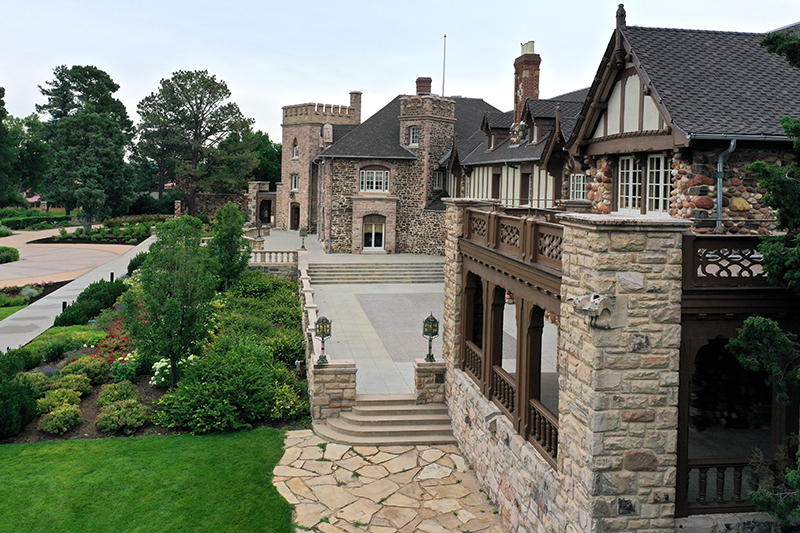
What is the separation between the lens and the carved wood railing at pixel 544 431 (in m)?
9.28

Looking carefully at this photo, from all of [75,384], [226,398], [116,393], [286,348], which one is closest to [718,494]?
[226,398]

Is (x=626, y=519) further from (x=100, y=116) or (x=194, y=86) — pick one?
(x=100, y=116)

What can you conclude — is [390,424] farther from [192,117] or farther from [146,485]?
[192,117]

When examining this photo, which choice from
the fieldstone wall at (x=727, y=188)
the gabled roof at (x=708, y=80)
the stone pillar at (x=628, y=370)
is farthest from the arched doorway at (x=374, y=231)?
the stone pillar at (x=628, y=370)

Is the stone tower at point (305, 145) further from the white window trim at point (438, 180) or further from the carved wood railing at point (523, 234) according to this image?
the carved wood railing at point (523, 234)

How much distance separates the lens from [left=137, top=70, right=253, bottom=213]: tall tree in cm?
5712

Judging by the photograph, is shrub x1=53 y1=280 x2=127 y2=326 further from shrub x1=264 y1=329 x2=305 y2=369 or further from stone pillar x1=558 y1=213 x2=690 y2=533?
stone pillar x1=558 y1=213 x2=690 y2=533

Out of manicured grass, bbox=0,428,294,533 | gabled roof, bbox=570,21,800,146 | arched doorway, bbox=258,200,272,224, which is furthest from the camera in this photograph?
arched doorway, bbox=258,200,272,224

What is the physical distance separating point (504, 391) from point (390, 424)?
3769 mm

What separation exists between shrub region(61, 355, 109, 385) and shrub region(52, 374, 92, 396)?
490mm

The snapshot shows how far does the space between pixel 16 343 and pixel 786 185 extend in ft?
69.7

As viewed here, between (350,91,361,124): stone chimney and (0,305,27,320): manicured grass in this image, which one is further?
(350,91,361,124): stone chimney

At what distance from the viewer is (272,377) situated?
16375mm

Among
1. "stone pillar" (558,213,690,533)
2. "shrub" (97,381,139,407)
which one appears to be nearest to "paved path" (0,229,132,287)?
"shrub" (97,381,139,407)
